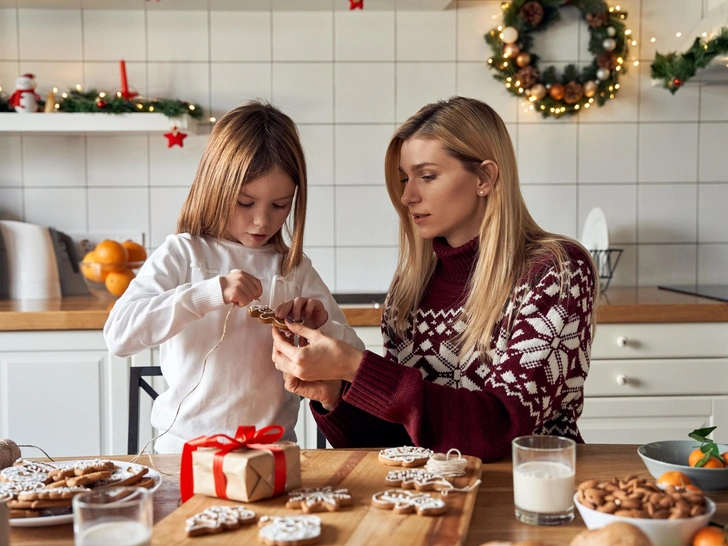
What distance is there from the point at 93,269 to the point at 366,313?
95 cm

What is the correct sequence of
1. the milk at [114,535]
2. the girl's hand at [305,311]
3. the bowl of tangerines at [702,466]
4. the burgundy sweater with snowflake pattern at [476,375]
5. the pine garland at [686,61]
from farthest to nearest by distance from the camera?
1. the pine garland at [686,61]
2. the girl's hand at [305,311]
3. the burgundy sweater with snowflake pattern at [476,375]
4. the bowl of tangerines at [702,466]
5. the milk at [114,535]

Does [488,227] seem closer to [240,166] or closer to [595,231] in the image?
A: [240,166]

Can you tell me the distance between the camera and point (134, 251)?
277cm

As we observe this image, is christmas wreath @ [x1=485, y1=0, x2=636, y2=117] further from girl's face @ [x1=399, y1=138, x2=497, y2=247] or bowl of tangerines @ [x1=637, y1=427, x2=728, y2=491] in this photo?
bowl of tangerines @ [x1=637, y1=427, x2=728, y2=491]

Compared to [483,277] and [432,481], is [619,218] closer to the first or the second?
[483,277]

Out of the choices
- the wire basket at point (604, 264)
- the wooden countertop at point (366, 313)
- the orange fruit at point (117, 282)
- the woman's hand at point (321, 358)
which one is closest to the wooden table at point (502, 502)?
the woman's hand at point (321, 358)

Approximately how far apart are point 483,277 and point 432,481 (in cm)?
54

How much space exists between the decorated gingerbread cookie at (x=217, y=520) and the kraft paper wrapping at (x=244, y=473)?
0.04m

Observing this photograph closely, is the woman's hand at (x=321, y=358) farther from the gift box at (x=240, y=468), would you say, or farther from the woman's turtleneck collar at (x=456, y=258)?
the woman's turtleneck collar at (x=456, y=258)

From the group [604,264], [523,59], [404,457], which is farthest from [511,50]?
[404,457]

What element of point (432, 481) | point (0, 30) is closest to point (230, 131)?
point (432, 481)

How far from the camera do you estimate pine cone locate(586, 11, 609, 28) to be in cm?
291

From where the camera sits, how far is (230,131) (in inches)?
60.7

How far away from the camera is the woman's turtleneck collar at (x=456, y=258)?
5.30 ft
